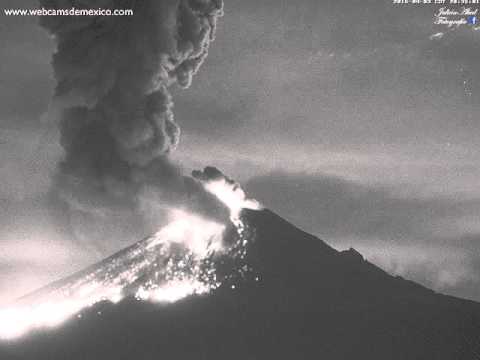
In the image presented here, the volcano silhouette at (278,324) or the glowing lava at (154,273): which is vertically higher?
the glowing lava at (154,273)

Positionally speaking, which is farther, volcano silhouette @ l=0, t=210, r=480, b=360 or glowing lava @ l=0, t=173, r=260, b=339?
glowing lava @ l=0, t=173, r=260, b=339

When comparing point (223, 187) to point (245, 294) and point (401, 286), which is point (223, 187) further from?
point (401, 286)

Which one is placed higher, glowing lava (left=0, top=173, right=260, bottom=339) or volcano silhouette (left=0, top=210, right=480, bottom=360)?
glowing lava (left=0, top=173, right=260, bottom=339)

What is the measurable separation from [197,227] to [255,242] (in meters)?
6.32

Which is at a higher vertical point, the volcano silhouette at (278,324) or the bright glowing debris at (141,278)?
the bright glowing debris at (141,278)

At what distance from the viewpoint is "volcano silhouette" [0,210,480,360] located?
76.1 m

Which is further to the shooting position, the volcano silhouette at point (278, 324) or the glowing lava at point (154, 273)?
the glowing lava at point (154, 273)

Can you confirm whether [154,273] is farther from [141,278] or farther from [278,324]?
[278,324]

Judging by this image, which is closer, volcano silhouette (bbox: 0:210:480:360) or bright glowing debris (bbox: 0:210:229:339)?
volcano silhouette (bbox: 0:210:480:360)

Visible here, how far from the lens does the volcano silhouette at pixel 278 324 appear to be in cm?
7606

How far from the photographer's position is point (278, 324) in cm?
8131

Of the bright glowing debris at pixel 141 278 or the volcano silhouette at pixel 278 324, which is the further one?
the bright glowing debris at pixel 141 278

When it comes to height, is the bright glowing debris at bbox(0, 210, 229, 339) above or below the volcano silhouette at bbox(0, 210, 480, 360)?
above

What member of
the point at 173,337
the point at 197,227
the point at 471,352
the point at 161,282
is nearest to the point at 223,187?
the point at 197,227
